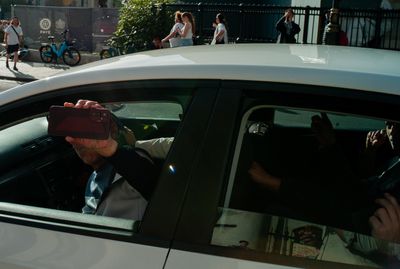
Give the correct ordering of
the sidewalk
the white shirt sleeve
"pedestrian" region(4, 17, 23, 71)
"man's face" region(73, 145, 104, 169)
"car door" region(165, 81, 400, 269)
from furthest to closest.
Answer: "pedestrian" region(4, 17, 23, 71)
the sidewalk
the white shirt sleeve
"man's face" region(73, 145, 104, 169)
"car door" region(165, 81, 400, 269)

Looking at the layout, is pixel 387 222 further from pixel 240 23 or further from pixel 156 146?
pixel 240 23

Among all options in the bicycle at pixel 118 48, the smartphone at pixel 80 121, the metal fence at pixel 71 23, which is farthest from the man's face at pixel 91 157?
the metal fence at pixel 71 23

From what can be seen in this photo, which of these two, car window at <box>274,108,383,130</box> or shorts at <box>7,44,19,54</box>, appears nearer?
car window at <box>274,108,383,130</box>

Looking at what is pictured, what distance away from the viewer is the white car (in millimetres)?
1673

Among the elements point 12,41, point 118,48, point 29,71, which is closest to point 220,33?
point 118,48

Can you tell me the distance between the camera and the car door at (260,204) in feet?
5.39

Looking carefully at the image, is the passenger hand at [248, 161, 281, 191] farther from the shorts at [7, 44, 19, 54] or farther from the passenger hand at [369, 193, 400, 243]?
the shorts at [7, 44, 19, 54]

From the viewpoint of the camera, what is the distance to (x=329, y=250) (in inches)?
66.6

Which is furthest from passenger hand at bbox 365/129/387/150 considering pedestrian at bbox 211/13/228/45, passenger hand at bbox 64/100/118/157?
pedestrian at bbox 211/13/228/45

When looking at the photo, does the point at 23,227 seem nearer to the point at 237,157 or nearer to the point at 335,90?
the point at 237,157

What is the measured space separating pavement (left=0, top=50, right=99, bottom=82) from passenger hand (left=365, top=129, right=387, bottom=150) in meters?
11.6

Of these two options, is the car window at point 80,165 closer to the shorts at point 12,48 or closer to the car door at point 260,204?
the car door at point 260,204

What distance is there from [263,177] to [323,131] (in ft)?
1.38

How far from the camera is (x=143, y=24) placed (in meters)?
17.2
